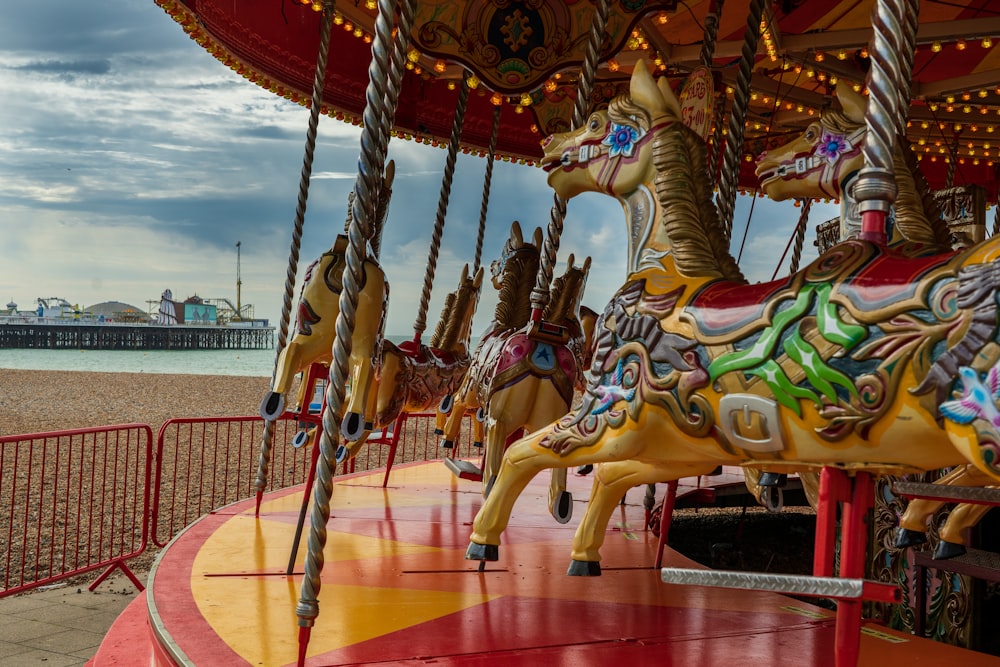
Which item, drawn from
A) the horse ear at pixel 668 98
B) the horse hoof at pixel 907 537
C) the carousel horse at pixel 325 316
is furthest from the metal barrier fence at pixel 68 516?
the horse hoof at pixel 907 537

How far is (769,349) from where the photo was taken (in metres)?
2.48

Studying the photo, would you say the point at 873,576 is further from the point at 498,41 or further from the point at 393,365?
the point at 498,41

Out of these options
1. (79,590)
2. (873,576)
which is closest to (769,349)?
(873,576)

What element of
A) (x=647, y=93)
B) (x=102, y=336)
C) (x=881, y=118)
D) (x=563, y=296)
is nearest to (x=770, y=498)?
(x=563, y=296)

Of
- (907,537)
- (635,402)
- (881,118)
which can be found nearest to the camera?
(881,118)

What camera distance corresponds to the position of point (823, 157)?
374 cm

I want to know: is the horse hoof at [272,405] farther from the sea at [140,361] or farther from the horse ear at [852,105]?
the sea at [140,361]

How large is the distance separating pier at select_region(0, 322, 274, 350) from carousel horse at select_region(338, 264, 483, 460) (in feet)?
269

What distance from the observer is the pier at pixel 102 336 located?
81.7 m

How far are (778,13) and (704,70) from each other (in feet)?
17.1

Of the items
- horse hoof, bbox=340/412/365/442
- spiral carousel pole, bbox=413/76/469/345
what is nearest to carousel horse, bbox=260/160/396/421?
horse hoof, bbox=340/412/365/442

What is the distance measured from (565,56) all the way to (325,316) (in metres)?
2.56

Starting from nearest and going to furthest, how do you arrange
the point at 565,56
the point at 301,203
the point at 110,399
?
the point at 301,203
the point at 565,56
the point at 110,399

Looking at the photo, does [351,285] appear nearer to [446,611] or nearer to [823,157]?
[446,611]
